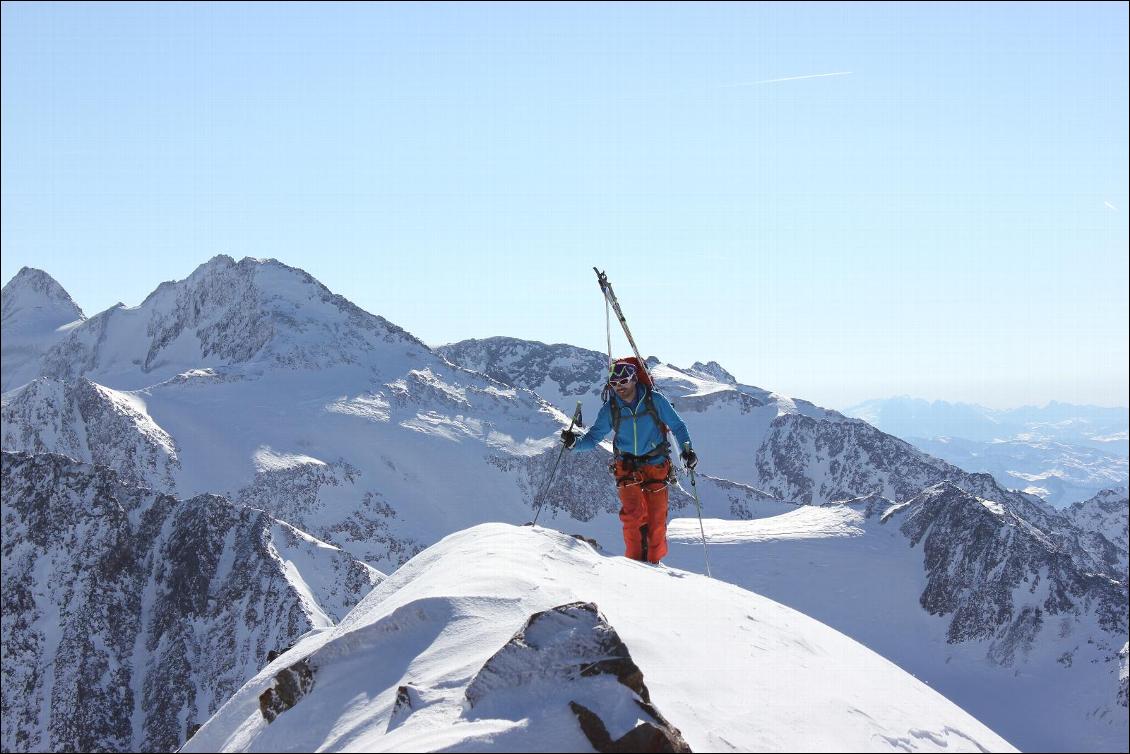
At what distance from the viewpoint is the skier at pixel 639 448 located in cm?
1659

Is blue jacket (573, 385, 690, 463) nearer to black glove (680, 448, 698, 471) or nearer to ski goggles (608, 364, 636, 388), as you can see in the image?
ski goggles (608, 364, 636, 388)

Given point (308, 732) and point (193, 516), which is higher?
point (308, 732)

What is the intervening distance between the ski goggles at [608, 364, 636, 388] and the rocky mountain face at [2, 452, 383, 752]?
224 feet

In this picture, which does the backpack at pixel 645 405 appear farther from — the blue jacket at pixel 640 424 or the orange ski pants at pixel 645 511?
the orange ski pants at pixel 645 511

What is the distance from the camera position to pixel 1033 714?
76.8 metres

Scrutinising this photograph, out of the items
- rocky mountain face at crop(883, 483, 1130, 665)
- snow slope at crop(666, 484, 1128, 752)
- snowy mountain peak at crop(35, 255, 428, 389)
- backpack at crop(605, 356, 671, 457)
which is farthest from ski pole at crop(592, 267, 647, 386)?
snowy mountain peak at crop(35, 255, 428, 389)

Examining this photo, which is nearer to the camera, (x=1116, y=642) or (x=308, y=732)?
(x=308, y=732)

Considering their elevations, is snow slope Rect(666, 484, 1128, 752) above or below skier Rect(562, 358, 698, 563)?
below

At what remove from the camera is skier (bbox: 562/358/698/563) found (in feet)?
54.4

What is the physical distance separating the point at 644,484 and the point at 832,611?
78.2 m

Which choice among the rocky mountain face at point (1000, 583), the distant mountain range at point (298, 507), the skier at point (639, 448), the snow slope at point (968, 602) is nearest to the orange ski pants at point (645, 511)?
the skier at point (639, 448)

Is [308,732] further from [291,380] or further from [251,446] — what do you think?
[291,380]

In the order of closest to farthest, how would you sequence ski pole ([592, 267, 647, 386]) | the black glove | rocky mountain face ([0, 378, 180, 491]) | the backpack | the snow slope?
the backpack, the black glove, ski pole ([592, 267, 647, 386]), the snow slope, rocky mountain face ([0, 378, 180, 491])

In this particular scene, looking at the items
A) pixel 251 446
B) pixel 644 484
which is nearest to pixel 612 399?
pixel 644 484
